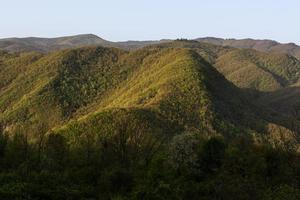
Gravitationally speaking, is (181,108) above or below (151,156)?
below

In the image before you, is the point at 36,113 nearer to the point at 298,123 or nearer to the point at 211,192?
the point at 298,123

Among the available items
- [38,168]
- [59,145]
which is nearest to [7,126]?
[59,145]

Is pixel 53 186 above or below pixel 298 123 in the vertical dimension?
above

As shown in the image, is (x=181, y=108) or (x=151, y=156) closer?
(x=151, y=156)

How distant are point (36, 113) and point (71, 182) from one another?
415 ft

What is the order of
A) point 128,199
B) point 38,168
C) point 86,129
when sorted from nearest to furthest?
point 128,199 < point 38,168 < point 86,129

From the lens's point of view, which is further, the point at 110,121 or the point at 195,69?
the point at 195,69

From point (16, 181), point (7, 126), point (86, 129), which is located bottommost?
point (7, 126)

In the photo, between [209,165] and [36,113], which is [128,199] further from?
[36,113]

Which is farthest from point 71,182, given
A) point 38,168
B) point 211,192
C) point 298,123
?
point 298,123

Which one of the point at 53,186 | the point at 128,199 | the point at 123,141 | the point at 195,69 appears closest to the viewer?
the point at 128,199

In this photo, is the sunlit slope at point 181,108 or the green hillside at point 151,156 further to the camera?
the sunlit slope at point 181,108

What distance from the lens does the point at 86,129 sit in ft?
423

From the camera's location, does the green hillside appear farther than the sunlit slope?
No
